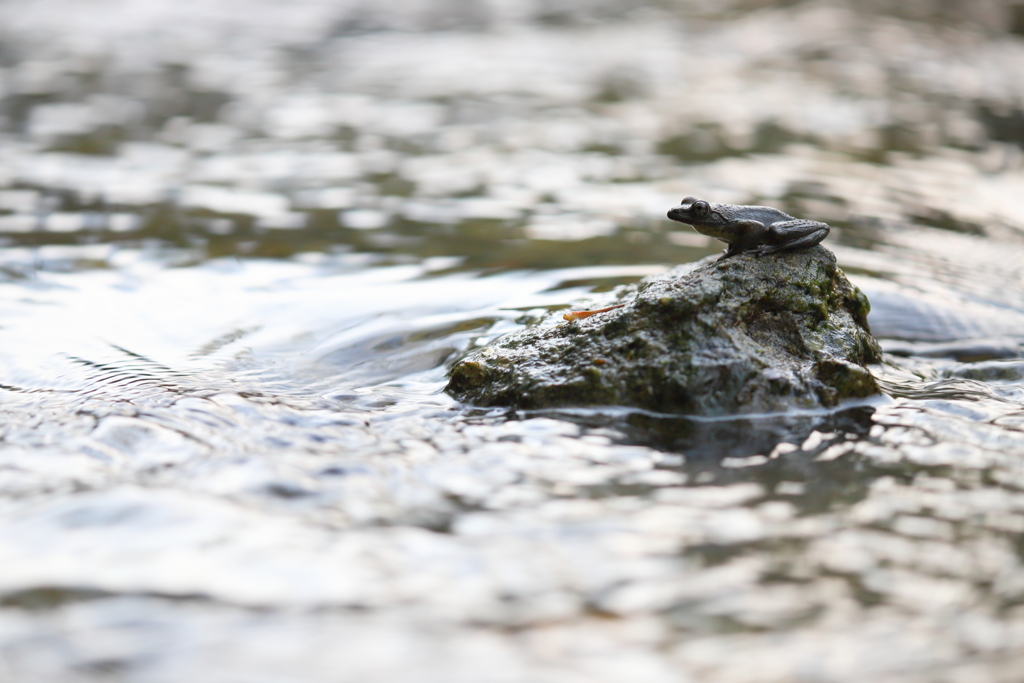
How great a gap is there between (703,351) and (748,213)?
2.14 feet

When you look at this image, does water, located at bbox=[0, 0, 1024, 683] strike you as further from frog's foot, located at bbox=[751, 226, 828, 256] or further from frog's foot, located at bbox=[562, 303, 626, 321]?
frog's foot, located at bbox=[751, 226, 828, 256]

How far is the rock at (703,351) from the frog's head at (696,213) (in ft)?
0.73

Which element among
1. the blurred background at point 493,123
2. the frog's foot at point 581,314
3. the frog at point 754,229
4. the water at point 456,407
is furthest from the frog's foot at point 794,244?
the blurred background at point 493,123

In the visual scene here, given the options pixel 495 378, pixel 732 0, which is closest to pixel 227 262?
pixel 495 378

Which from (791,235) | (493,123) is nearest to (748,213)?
(791,235)

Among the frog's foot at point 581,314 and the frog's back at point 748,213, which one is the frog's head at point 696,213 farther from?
the frog's foot at point 581,314

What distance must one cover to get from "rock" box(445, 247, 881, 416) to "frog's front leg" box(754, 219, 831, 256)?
0.16 feet

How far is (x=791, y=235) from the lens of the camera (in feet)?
12.6

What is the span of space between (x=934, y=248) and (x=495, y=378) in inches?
163

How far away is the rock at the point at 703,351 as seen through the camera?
11.8 feet

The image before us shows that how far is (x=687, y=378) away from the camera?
11.7ft

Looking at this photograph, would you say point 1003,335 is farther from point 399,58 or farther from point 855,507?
point 399,58

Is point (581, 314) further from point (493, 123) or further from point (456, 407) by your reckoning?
point (493, 123)

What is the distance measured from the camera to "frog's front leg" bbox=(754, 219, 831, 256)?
3826mm
